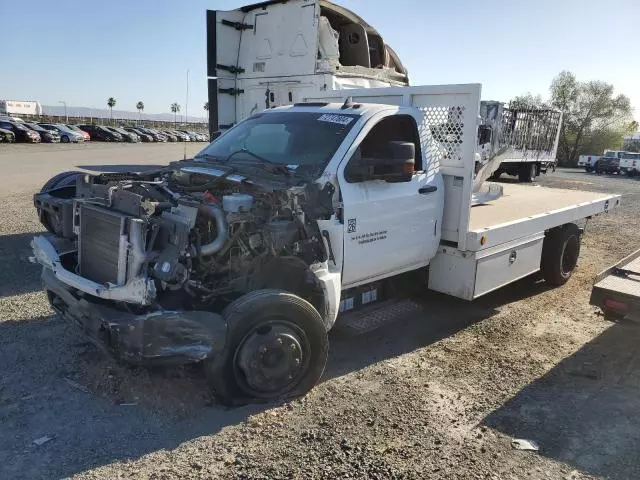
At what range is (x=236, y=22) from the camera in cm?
952

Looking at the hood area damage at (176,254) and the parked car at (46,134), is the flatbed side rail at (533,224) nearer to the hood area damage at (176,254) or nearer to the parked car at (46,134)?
the hood area damage at (176,254)

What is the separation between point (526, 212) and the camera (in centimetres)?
662

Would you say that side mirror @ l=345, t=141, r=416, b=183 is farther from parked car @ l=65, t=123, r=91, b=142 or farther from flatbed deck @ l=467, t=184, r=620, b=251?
parked car @ l=65, t=123, r=91, b=142

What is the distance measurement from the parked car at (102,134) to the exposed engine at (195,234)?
45.6m

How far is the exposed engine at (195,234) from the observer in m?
3.48

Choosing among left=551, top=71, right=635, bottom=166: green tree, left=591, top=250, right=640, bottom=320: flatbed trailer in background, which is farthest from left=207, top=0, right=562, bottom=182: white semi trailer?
left=551, top=71, right=635, bottom=166: green tree

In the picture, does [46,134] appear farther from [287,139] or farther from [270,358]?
[270,358]

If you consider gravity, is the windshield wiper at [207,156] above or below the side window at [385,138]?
below

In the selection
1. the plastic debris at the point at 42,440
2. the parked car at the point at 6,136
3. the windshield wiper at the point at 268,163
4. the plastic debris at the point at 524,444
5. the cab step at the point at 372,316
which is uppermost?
the windshield wiper at the point at 268,163

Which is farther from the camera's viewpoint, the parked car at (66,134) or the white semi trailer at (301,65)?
the parked car at (66,134)

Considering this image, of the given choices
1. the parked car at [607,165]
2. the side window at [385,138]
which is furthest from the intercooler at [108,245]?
the parked car at [607,165]

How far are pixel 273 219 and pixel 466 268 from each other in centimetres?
231

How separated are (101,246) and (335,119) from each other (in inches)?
87.4

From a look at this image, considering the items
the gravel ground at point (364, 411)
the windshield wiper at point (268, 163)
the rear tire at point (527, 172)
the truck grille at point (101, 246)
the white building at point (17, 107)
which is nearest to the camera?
the gravel ground at point (364, 411)
